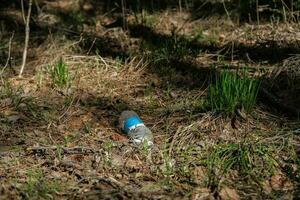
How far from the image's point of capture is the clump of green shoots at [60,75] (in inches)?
167

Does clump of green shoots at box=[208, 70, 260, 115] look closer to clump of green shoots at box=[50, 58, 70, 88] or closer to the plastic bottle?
the plastic bottle

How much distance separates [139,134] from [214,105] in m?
0.52

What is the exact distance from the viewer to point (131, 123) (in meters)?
3.68

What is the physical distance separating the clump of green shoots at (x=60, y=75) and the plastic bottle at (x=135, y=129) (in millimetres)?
662

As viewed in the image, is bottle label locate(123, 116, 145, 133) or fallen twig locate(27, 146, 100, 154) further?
bottle label locate(123, 116, 145, 133)

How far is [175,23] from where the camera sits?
551cm

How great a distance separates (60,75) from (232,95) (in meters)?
1.35

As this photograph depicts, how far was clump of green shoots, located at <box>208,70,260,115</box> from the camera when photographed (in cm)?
357

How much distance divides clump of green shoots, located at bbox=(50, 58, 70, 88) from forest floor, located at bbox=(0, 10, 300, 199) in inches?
1.4

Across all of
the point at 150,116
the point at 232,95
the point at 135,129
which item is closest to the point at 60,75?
the point at 150,116

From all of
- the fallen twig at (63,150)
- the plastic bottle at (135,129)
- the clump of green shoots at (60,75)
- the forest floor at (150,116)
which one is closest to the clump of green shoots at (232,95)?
the forest floor at (150,116)

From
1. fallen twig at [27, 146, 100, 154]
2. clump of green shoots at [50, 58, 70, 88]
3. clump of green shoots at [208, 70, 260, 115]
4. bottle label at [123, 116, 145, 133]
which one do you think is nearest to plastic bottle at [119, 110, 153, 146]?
bottle label at [123, 116, 145, 133]

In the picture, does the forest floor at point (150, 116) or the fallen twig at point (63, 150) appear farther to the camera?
the fallen twig at point (63, 150)

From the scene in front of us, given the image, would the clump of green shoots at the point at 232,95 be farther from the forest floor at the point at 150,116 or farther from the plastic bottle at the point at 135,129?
the plastic bottle at the point at 135,129
